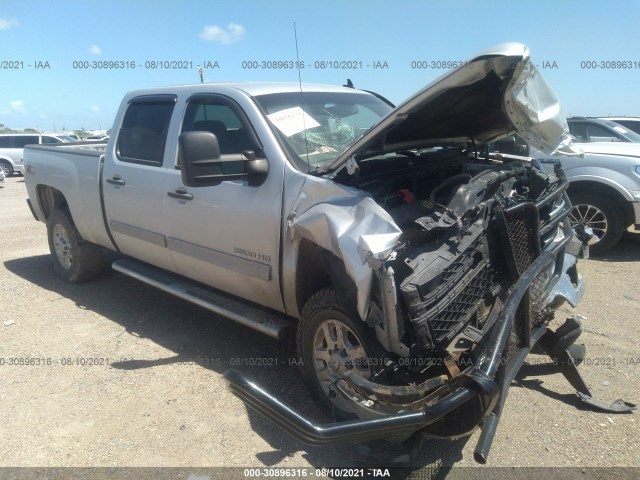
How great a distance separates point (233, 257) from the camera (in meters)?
3.56

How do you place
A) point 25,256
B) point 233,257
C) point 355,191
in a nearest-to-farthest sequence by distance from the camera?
1. point 355,191
2. point 233,257
3. point 25,256

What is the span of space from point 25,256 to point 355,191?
6227mm

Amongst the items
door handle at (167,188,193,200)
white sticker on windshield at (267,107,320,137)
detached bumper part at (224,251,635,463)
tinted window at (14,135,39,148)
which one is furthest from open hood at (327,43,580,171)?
tinted window at (14,135,39,148)

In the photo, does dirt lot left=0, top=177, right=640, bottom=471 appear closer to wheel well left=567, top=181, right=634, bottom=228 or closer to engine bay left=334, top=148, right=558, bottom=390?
engine bay left=334, top=148, right=558, bottom=390

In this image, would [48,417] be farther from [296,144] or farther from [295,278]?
[296,144]

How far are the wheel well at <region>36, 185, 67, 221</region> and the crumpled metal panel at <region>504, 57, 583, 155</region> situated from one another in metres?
4.98

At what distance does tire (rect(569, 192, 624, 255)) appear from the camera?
6414 millimetres

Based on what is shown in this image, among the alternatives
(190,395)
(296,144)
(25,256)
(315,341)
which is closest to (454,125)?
(296,144)

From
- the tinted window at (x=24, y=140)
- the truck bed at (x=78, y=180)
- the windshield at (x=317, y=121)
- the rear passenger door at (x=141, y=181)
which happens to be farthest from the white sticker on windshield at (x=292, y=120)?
the tinted window at (x=24, y=140)

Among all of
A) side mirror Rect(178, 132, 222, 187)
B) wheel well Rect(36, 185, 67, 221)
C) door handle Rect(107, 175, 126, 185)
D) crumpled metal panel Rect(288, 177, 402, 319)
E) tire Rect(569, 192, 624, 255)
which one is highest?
side mirror Rect(178, 132, 222, 187)

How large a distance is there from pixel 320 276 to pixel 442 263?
3.00 ft

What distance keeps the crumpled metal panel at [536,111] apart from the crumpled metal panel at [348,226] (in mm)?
949

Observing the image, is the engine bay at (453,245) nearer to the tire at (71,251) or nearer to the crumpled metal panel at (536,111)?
the crumpled metal panel at (536,111)

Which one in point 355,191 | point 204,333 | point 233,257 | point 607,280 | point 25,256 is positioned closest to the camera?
point 355,191
